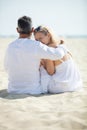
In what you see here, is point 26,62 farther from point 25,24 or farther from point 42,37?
point 25,24

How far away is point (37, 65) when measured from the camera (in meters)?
5.67

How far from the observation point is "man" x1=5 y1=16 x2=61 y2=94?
17.9 feet

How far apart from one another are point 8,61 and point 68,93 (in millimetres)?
1114

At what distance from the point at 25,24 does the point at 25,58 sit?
1.78 feet

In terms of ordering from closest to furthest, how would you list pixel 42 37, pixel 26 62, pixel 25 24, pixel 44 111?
pixel 44 111, pixel 25 24, pixel 26 62, pixel 42 37

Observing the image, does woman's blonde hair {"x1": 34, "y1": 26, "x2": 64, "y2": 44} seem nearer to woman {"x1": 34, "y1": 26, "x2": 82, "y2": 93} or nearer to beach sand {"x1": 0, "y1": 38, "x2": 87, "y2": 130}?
woman {"x1": 34, "y1": 26, "x2": 82, "y2": 93}

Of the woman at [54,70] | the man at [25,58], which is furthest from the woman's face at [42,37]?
the man at [25,58]

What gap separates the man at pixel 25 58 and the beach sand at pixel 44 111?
226 mm

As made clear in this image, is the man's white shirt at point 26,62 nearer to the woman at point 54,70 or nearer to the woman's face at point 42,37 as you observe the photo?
the woman at point 54,70

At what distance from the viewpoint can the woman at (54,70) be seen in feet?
18.8

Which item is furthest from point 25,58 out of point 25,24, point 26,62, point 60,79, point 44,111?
point 44,111

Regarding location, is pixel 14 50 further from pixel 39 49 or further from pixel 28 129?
pixel 28 129

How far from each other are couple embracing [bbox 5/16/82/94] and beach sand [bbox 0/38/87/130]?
202mm

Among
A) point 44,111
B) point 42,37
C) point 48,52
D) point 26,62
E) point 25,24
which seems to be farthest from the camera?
point 42,37
